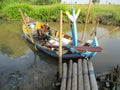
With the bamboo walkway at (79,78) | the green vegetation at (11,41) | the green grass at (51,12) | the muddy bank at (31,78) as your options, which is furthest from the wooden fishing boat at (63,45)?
the green grass at (51,12)

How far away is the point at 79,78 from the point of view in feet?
31.8

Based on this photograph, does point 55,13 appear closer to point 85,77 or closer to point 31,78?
point 31,78

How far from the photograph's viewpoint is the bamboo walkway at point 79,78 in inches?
356

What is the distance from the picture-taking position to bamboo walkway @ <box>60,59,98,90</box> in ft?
29.7

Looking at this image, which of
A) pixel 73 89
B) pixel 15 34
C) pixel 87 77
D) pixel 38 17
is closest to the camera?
pixel 73 89

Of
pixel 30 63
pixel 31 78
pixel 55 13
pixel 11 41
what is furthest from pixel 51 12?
pixel 31 78

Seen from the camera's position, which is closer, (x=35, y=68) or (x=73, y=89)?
(x=73, y=89)

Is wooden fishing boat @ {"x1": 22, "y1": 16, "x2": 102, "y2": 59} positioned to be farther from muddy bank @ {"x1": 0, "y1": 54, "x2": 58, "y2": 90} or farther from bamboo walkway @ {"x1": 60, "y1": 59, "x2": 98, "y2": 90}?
bamboo walkway @ {"x1": 60, "y1": 59, "x2": 98, "y2": 90}

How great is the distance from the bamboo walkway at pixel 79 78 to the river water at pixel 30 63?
1225 mm

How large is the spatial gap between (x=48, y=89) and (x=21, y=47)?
7668 millimetres

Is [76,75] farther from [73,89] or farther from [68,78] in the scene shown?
[73,89]

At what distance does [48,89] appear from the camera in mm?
10719

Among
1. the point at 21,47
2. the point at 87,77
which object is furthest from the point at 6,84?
the point at 21,47

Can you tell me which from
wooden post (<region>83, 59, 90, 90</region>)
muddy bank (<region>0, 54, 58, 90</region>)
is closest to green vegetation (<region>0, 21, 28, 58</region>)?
muddy bank (<region>0, 54, 58, 90</region>)
